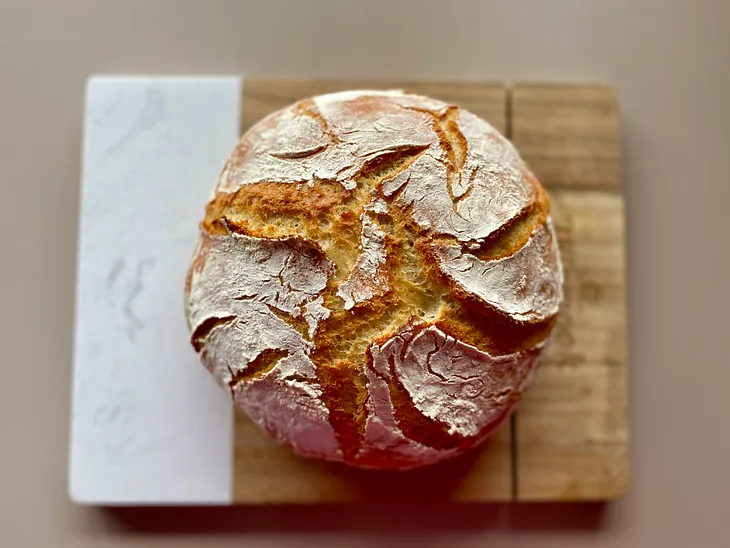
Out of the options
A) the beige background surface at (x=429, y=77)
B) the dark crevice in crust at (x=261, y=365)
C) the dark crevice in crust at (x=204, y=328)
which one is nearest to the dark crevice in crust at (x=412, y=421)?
the dark crevice in crust at (x=261, y=365)

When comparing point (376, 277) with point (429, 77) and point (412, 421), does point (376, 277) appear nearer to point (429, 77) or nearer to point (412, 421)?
point (412, 421)

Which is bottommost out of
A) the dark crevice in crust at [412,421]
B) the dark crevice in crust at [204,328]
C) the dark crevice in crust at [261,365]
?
the dark crevice in crust at [412,421]

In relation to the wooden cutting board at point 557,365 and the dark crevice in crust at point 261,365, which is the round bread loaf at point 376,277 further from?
the wooden cutting board at point 557,365

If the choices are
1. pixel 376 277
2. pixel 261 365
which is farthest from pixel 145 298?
pixel 376 277

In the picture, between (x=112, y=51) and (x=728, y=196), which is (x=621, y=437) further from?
(x=112, y=51)

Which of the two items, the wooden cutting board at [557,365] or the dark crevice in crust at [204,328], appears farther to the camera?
the wooden cutting board at [557,365]

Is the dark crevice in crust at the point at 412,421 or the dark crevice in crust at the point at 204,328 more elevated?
the dark crevice in crust at the point at 204,328
